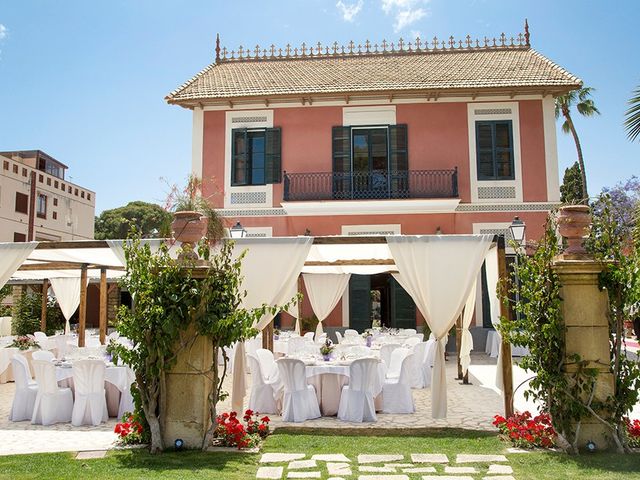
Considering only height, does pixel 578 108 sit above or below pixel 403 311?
above

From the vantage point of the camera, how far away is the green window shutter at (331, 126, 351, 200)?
14.3 meters

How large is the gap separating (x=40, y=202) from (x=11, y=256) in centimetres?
3093

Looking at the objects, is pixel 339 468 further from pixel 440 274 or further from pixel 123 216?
pixel 123 216

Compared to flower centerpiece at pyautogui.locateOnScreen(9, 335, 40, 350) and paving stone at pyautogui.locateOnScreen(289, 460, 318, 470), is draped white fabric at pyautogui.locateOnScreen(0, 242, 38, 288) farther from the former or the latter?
paving stone at pyautogui.locateOnScreen(289, 460, 318, 470)

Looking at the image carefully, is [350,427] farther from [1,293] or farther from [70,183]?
[70,183]

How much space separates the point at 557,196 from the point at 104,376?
1141 centimetres

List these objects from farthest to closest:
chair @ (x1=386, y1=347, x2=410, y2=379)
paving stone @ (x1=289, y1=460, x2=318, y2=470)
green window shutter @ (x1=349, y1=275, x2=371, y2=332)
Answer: green window shutter @ (x1=349, y1=275, x2=371, y2=332) < chair @ (x1=386, y1=347, x2=410, y2=379) < paving stone @ (x1=289, y1=460, x2=318, y2=470)

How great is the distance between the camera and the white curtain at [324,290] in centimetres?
1348

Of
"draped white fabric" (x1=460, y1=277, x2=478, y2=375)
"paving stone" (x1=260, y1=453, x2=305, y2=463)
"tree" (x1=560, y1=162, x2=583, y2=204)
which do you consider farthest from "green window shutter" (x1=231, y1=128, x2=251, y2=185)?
"tree" (x1=560, y1=162, x2=583, y2=204)

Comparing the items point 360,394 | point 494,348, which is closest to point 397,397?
point 360,394

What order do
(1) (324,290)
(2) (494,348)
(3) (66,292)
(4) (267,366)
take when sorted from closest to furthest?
1. (4) (267,366)
2. (2) (494,348)
3. (1) (324,290)
4. (3) (66,292)

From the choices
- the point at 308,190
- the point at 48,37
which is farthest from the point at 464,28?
the point at 48,37

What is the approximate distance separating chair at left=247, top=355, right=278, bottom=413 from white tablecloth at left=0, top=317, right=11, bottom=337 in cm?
1434

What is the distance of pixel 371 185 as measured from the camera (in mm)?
14250
